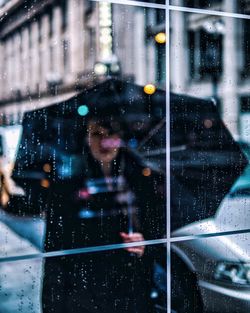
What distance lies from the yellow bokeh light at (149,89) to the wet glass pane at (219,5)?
783 millimetres

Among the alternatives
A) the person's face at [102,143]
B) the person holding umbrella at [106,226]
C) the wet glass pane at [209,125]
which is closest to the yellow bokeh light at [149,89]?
the wet glass pane at [209,125]

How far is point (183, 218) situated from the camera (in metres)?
4.26

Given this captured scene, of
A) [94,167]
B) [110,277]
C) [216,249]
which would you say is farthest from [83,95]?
[216,249]

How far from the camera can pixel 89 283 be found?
3.92 meters

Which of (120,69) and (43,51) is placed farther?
(120,69)

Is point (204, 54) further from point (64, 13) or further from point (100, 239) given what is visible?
point (100, 239)

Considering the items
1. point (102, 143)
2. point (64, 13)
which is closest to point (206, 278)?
point (102, 143)

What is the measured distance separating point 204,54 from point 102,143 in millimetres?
1318

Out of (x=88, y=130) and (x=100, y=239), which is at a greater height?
(x=88, y=130)

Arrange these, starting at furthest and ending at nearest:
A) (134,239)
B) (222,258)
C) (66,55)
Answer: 1. (222,258)
2. (134,239)
3. (66,55)

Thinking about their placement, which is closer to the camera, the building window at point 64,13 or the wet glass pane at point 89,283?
the wet glass pane at point 89,283

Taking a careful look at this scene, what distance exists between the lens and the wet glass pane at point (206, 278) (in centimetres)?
422

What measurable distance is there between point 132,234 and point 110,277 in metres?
0.41

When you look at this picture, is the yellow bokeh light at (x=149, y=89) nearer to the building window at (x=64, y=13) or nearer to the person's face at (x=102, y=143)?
the person's face at (x=102, y=143)
